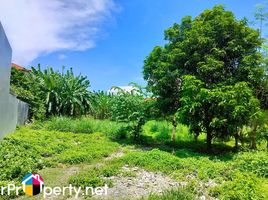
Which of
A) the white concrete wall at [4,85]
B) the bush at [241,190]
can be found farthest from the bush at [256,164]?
the white concrete wall at [4,85]

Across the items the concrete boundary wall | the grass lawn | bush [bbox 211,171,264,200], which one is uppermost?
the concrete boundary wall

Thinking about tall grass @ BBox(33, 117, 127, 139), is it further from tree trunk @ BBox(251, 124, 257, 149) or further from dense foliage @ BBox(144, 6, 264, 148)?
tree trunk @ BBox(251, 124, 257, 149)

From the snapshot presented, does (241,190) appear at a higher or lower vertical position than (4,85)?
lower

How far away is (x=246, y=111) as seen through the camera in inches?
382

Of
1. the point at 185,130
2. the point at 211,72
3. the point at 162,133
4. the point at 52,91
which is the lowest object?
the point at 162,133

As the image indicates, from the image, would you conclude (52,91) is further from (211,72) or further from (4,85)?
(211,72)

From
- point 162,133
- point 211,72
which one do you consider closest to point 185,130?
point 162,133

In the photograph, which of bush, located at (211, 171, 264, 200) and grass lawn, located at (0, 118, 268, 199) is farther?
grass lawn, located at (0, 118, 268, 199)

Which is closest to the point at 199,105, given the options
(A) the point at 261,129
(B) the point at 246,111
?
(B) the point at 246,111

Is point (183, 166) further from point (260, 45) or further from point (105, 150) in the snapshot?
point (260, 45)

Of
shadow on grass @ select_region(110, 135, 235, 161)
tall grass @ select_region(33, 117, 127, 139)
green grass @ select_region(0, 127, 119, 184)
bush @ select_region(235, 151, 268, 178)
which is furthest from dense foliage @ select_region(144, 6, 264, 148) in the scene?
tall grass @ select_region(33, 117, 127, 139)

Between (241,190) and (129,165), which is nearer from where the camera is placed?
(241,190)

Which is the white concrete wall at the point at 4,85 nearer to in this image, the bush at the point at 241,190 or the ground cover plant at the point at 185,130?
the ground cover plant at the point at 185,130

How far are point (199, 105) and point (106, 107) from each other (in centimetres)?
1375
